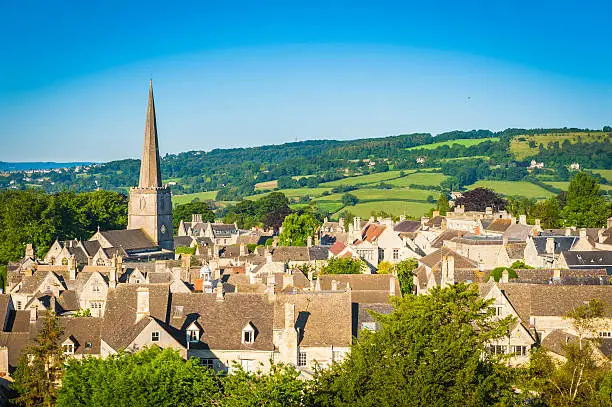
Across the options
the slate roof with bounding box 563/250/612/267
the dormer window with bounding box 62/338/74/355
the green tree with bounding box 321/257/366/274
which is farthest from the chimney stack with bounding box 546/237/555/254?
the dormer window with bounding box 62/338/74/355

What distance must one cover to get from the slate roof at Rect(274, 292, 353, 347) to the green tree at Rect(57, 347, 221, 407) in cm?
835

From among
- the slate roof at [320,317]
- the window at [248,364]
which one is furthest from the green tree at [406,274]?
the window at [248,364]

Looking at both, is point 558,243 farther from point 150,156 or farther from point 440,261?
point 150,156

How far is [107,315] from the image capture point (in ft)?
155

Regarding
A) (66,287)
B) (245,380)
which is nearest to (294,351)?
(245,380)

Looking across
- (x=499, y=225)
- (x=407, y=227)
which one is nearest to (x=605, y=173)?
(x=407, y=227)

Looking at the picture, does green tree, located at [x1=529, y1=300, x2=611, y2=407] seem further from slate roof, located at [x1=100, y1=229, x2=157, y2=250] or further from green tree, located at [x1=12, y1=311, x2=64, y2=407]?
slate roof, located at [x1=100, y1=229, x2=157, y2=250]

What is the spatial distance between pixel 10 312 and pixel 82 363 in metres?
14.5

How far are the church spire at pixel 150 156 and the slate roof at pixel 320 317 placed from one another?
68.0 meters

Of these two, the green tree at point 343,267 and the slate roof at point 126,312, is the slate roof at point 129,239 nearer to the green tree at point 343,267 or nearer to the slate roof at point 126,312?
the green tree at point 343,267

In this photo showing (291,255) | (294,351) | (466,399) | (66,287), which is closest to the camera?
(466,399)

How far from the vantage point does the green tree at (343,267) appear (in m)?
74.6

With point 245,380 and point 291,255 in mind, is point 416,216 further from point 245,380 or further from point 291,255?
point 245,380

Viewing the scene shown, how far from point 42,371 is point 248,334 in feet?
33.5
